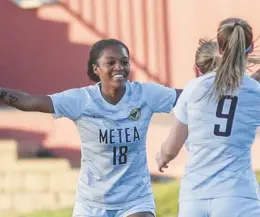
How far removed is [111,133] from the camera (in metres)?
7.39

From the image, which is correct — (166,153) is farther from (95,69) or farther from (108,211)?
(95,69)

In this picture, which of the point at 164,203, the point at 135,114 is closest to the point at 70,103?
the point at 135,114

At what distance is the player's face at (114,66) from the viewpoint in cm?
741

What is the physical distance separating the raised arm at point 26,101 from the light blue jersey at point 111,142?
0.05m

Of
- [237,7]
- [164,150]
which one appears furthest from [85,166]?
[237,7]

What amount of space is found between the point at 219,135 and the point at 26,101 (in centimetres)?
146

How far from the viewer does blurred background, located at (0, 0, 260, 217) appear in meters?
13.4

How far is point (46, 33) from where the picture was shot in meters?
14.8

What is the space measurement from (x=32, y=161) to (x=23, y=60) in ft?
6.13

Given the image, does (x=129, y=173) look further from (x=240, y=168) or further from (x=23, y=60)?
(x=23, y=60)

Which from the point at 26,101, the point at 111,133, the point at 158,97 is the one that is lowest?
the point at 111,133

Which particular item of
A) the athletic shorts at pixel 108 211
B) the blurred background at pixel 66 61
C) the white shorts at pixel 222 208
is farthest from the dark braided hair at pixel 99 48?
the blurred background at pixel 66 61

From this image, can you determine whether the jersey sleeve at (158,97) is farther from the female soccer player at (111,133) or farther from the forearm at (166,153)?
the forearm at (166,153)

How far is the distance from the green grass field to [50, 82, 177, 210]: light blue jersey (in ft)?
13.8
